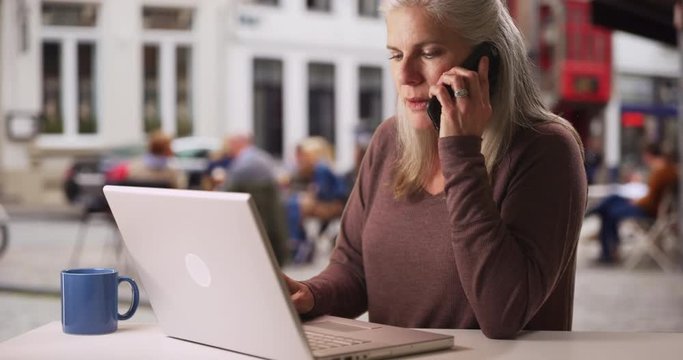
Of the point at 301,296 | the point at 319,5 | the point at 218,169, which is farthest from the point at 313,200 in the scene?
the point at 319,5

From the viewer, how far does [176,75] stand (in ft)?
72.5

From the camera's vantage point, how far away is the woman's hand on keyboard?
2129mm

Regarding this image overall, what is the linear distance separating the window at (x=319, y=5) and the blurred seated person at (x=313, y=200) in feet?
40.5

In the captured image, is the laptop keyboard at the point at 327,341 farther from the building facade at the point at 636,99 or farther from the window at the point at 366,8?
the building facade at the point at 636,99

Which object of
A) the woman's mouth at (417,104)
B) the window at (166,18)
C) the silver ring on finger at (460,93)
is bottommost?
the woman's mouth at (417,104)

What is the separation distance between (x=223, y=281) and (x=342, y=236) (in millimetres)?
756

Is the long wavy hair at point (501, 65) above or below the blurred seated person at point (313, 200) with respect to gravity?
above

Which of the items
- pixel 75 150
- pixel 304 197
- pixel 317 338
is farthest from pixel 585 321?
pixel 75 150

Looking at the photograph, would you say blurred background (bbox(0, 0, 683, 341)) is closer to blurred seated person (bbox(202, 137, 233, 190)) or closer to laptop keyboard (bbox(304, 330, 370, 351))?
blurred seated person (bbox(202, 137, 233, 190))

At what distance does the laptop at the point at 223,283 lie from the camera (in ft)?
5.11

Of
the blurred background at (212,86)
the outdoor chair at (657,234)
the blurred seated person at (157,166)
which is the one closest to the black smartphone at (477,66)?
the blurred seated person at (157,166)

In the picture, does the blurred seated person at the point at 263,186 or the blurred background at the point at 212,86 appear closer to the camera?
the blurred seated person at the point at 263,186

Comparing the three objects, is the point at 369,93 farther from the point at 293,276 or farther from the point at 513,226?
the point at 513,226

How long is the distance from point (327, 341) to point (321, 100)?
22.3m
